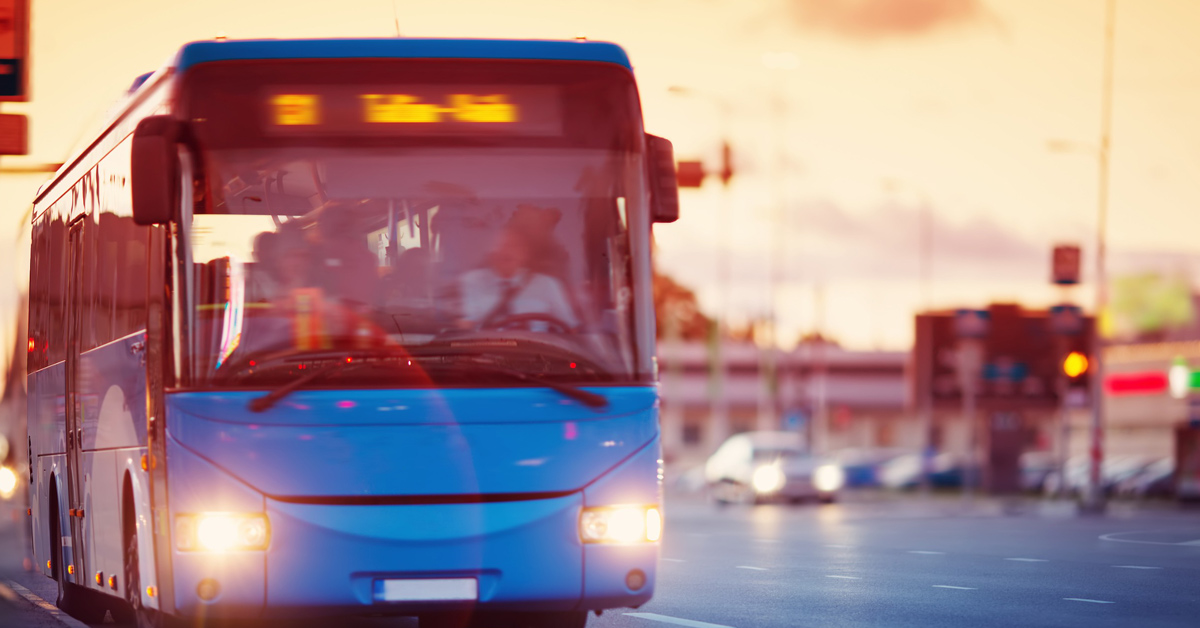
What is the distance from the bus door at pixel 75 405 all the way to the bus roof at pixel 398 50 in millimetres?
3442

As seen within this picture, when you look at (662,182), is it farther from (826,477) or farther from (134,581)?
(826,477)

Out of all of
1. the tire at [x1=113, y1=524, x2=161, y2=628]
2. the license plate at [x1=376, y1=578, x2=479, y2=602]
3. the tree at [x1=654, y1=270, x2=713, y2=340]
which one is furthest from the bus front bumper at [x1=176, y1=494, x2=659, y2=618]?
the tree at [x1=654, y1=270, x2=713, y2=340]

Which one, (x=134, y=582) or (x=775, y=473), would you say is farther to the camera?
(x=775, y=473)

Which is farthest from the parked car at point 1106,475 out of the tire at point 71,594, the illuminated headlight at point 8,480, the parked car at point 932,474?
the tire at point 71,594

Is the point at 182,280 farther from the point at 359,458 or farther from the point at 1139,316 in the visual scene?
the point at 1139,316

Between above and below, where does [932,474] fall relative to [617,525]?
below

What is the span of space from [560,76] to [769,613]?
5.31 m

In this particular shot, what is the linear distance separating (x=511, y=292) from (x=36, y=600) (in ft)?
26.9

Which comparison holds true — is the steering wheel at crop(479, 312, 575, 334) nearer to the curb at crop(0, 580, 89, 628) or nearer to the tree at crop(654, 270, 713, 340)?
the curb at crop(0, 580, 89, 628)

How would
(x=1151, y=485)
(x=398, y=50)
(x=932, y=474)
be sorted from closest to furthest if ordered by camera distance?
1. (x=398, y=50)
2. (x=1151, y=485)
3. (x=932, y=474)

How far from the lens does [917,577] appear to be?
17406 mm

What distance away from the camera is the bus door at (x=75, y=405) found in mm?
12445

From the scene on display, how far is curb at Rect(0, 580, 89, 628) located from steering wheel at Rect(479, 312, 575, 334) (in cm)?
554

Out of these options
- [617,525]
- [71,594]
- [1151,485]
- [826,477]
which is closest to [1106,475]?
[1151,485]
